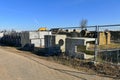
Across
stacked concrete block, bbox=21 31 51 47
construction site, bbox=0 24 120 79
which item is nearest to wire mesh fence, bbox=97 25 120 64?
construction site, bbox=0 24 120 79

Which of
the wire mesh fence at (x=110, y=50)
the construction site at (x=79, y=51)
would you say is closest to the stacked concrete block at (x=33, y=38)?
the construction site at (x=79, y=51)

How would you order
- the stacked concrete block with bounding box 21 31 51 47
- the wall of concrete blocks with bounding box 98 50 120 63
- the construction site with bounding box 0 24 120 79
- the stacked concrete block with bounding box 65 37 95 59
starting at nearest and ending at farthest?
the construction site with bounding box 0 24 120 79, the wall of concrete blocks with bounding box 98 50 120 63, the stacked concrete block with bounding box 65 37 95 59, the stacked concrete block with bounding box 21 31 51 47

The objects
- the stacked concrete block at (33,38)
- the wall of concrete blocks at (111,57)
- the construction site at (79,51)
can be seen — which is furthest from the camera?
the stacked concrete block at (33,38)

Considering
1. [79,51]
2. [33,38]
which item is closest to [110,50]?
[79,51]

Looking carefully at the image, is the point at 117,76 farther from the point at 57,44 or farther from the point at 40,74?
the point at 57,44

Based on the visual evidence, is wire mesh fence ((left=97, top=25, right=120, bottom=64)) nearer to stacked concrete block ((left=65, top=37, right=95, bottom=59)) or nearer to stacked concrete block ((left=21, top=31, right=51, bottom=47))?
stacked concrete block ((left=65, top=37, right=95, bottom=59))

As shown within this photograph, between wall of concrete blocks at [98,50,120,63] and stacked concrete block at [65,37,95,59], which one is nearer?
wall of concrete blocks at [98,50,120,63]

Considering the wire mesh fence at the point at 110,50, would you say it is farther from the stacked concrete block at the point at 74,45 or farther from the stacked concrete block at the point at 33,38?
the stacked concrete block at the point at 33,38

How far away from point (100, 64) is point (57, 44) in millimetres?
7275

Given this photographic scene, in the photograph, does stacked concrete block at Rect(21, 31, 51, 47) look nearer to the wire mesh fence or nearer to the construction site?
the construction site

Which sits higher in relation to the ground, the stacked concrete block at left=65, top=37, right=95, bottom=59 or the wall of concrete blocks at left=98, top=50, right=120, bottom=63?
the stacked concrete block at left=65, top=37, right=95, bottom=59

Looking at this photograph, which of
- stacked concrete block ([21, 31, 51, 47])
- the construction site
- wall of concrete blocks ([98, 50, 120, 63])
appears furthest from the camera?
stacked concrete block ([21, 31, 51, 47])

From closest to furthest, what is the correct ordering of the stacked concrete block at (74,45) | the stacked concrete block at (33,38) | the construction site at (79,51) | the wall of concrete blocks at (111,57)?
the construction site at (79,51) → the wall of concrete blocks at (111,57) → the stacked concrete block at (74,45) → the stacked concrete block at (33,38)

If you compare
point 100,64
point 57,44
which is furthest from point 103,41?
point 100,64
